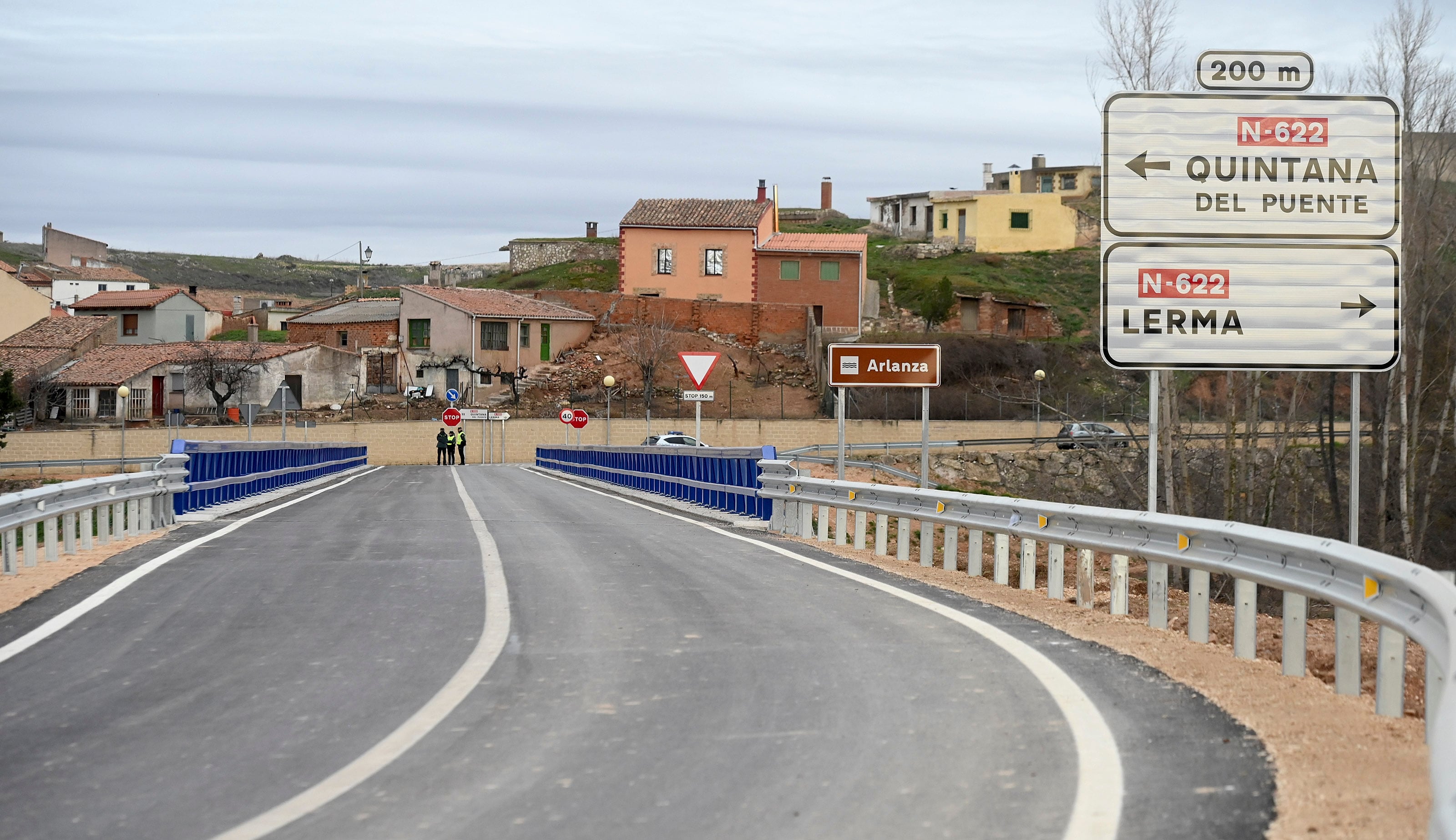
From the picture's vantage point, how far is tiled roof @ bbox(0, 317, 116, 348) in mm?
79000

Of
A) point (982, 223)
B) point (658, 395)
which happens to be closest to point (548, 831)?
point (658, 395)

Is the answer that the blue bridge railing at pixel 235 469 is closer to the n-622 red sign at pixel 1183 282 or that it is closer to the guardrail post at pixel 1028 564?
the guardrail post at pixel 1028 564

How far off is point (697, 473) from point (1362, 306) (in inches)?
504

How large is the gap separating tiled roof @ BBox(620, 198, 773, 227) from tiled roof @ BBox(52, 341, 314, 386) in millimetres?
19727

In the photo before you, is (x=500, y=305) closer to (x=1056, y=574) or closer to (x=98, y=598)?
(x=98, y=598)

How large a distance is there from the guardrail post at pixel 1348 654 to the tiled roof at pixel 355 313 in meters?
76.2

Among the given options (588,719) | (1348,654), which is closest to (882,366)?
(1348,654)

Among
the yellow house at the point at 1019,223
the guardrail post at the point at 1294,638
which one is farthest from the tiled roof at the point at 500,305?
the guardrail post at the point at 1294,638

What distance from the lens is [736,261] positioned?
78250mm

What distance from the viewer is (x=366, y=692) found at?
6.78 m

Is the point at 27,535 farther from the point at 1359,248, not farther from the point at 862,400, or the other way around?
the point at 862,400

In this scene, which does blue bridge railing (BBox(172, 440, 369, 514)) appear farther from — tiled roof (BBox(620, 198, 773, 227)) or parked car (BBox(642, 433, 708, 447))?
tiled roof (BBox(620, 198, 773, 227))

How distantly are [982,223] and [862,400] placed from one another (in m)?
39.9

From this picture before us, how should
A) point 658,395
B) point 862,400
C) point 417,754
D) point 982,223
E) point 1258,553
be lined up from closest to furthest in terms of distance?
point 417,754 < point 1258,553 < point 862,400 < point 658,395 < point 982,223
